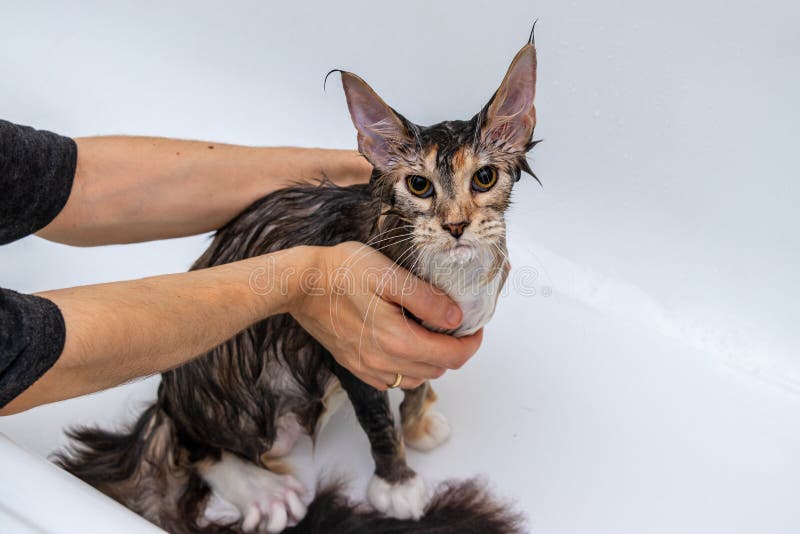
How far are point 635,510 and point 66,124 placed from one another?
7.78 feet

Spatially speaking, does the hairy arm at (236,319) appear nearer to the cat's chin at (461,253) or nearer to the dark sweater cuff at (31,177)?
the cat's chin at (461,253)

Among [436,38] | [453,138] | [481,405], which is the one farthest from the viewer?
[436,38]

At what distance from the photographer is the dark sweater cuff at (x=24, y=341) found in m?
1.00

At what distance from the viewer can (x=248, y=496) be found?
181 cm

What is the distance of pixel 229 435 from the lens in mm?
1713

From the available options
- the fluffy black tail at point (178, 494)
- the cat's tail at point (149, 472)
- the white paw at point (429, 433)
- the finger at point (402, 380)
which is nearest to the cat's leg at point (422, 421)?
the white paw at point (429, 433)

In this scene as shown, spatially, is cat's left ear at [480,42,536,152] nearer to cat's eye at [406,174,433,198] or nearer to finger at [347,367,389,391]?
cat's eye at [406,174,433,198]

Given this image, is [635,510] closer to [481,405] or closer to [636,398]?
[636,398]

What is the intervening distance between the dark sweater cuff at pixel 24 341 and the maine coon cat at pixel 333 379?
561mm

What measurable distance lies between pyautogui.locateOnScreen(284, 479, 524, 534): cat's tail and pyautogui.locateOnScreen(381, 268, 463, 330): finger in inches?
25.3

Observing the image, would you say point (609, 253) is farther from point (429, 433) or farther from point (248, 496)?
point (248, 496)

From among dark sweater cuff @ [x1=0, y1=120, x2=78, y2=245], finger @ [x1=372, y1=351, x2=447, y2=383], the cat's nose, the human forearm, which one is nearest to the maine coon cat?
the cat's nose

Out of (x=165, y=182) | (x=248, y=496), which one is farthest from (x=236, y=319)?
(x=248, y=496)

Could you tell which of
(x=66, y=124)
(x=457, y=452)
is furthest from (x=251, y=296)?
(x=66, y=124)
